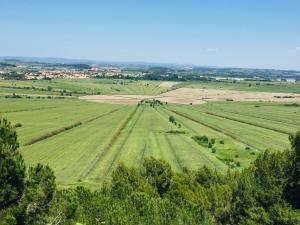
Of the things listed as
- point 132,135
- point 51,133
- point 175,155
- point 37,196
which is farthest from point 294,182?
point 51,133

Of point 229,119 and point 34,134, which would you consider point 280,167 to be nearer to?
point 34,134

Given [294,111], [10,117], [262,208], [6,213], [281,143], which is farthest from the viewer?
[294,111]

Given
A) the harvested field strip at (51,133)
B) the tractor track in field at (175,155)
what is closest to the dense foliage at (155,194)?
the tractor track in field at (175,155)

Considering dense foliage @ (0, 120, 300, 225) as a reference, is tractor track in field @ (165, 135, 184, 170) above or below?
below

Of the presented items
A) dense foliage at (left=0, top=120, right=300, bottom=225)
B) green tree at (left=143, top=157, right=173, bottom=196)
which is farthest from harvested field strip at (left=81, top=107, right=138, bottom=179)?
dense foliage at (left=0, top=120, right=300, bottom=225)

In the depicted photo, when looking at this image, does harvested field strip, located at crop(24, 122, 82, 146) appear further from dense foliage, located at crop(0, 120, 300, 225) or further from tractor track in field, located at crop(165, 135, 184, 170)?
dense foliage, located at crop(0, 120, 300, 225)

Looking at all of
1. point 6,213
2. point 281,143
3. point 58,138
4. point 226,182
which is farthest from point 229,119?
point 6,213

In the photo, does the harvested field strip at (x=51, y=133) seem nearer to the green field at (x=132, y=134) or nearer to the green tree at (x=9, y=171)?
the green field at (x=132, y=134)
